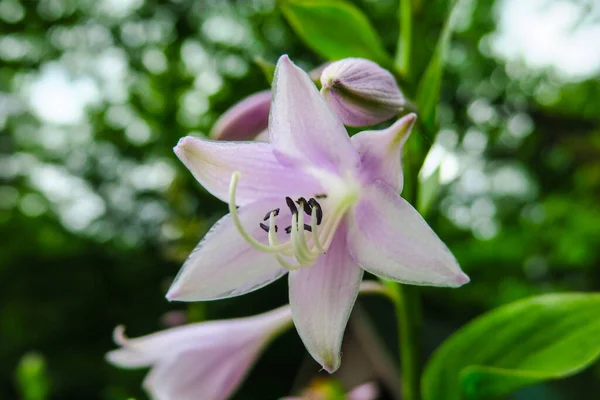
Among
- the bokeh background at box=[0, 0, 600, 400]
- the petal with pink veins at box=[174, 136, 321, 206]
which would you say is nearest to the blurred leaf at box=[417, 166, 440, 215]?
the petal with pink veins at box=[174, 136, 321, 206]

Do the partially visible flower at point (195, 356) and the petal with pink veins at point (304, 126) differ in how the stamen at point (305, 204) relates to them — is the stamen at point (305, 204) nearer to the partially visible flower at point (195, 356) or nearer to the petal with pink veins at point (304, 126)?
the petal with pink veins at point (304, 126)

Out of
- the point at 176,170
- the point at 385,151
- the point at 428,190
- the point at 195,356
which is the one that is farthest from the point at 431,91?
the point at 176,170

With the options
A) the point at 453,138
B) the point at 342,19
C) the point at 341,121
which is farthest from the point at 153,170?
the point at 341,121

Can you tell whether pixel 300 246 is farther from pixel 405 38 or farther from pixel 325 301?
pixel 405 38

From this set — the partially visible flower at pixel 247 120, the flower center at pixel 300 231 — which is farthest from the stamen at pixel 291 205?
the partially visible flower at pixel 247 120

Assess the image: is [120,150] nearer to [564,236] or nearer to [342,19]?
[564,236]

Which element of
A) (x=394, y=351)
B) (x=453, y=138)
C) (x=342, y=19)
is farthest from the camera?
(x=453, y=138)
